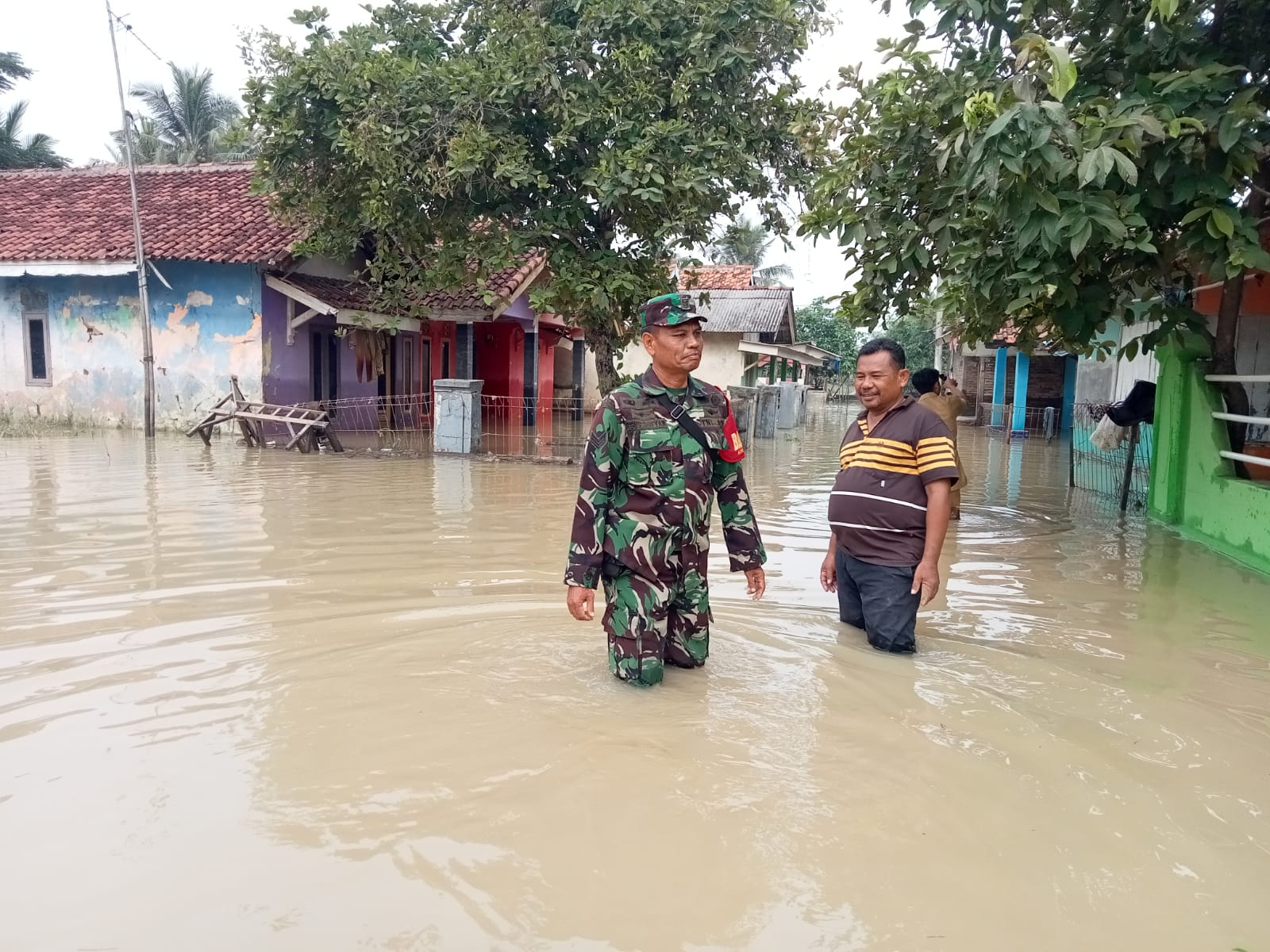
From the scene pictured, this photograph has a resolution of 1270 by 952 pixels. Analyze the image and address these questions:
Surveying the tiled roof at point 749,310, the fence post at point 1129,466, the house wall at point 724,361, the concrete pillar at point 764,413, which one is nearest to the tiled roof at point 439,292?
the concrete pillar at point 764,413

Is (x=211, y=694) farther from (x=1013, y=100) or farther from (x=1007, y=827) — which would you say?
(x=1013, y=100)

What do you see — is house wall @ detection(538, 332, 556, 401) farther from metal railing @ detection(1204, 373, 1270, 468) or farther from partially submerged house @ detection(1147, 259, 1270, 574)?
metal railing @ detection(1204, 373, 1270, 468)

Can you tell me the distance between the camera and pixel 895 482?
4434 millimetres

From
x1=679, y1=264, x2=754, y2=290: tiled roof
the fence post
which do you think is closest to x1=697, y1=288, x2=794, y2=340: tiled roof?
x1=679, y1=264, x2=754, y2=290: tiled roof

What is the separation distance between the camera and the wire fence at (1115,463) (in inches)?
374

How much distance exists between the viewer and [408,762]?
333 centimetres

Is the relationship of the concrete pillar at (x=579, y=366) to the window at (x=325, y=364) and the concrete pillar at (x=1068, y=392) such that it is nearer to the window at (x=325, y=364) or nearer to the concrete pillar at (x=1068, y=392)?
the window at (x=325, y=364)

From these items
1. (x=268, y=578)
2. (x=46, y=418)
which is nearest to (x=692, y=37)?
(x=268, y=578)

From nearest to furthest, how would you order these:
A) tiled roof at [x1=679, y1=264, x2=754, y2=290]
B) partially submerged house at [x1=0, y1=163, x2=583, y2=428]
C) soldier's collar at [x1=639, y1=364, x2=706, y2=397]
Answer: soldier's collar at [x1=639, y1=364, x2=706, y2=397] < partially submerged house at [x1=0, y1=163, x2=583, y2=428] < tiled roof at [x1=679, y1=264, x2=754, y2=290]

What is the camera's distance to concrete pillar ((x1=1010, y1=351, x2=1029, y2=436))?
22.0m

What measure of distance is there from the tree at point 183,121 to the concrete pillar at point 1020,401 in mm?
24382

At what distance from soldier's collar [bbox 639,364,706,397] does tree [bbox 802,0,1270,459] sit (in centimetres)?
225

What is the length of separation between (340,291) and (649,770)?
14.9 meters

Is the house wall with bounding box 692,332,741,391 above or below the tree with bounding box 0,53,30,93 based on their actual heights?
below
